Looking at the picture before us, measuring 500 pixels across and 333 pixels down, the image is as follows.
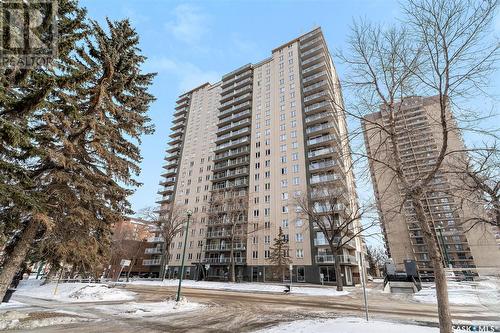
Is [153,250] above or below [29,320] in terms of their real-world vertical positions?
above

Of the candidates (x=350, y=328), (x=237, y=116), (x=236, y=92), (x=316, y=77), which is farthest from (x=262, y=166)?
(x=350, y=328)

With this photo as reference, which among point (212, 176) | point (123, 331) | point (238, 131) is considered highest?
point (238, 131)

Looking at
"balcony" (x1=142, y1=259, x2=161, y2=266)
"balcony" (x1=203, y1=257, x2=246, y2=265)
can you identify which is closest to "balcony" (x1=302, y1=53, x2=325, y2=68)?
"balcony" (x1=203, y1=257, x2=246, y2=265)

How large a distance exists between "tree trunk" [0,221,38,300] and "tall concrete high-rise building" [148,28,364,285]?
89.4ft

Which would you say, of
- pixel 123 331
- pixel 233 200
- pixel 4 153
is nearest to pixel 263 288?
pixel 233 200

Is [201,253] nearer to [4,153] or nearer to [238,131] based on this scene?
[238,131]

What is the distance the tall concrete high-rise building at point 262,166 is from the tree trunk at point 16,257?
27238 millimetres

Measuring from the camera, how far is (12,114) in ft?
26.5

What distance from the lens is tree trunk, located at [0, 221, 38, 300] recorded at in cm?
934

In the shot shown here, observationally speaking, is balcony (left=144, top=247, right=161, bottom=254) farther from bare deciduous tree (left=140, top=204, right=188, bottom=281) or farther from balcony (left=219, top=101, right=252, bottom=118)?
balcony (left=219, top=101, right=252, bottom=118)

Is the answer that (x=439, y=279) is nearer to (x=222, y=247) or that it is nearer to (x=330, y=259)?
(x=330, y=259)

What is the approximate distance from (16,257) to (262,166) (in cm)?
4279

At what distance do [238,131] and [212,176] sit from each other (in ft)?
40.7

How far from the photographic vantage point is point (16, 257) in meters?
9.70
